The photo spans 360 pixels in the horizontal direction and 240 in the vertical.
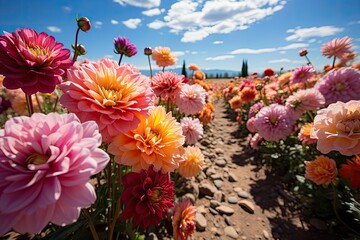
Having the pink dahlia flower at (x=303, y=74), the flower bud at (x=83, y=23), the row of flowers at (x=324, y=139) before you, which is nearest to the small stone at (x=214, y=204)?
the row of flowers at (x=324, y=139)

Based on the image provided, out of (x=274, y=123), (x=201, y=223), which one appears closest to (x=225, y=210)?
(x=201, y=223)

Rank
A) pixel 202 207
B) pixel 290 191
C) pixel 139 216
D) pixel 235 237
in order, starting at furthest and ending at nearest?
pixel 290 191
pixel 202 207
pixel 235 237
pixel 139 216

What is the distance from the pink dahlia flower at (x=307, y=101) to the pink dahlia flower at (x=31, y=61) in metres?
2.21

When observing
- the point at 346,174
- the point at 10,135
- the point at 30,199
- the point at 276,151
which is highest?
the point at 10,135

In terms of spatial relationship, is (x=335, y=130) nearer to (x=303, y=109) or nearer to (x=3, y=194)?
(x=303, y=109)

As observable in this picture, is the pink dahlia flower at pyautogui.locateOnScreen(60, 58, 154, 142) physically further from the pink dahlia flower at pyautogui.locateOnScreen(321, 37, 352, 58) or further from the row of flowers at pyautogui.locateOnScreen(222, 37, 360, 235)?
the pink dahlia flower at pyautogui.locateOnScreen(321, 37, 352, 58)

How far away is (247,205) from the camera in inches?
85.1

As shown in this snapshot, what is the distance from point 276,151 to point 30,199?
305 cm

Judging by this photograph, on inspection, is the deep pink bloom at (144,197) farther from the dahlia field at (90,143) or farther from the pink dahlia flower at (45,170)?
the pink dahlia flower at (45,170)

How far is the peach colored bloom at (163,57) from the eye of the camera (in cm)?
232

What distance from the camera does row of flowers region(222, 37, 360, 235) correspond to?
41.0 inches

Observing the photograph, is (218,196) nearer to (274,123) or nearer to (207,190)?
(207,190)

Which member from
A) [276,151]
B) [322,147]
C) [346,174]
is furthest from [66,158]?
[276,151]

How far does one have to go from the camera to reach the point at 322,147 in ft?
3.44
